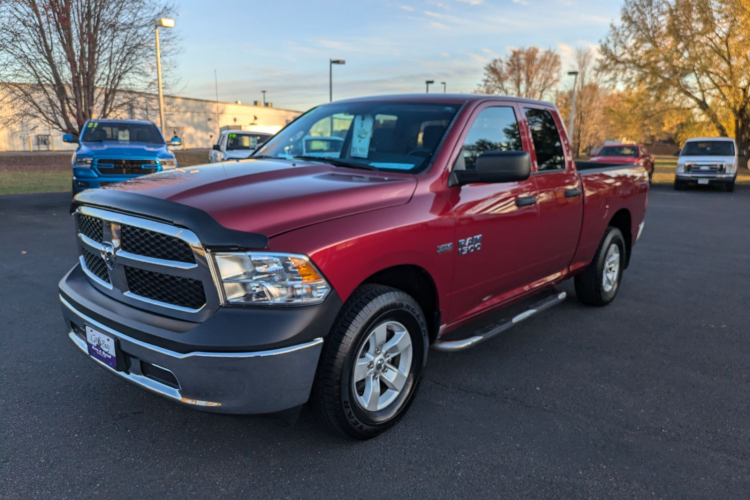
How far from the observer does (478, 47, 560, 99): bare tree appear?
4750 centimetres

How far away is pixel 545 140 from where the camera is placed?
4.41 m

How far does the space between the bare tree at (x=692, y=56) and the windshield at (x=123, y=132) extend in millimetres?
26719

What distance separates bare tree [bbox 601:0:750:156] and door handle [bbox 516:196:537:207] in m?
28.7

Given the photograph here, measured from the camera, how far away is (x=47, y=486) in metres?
2.54

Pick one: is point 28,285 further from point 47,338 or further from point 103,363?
point 103,363

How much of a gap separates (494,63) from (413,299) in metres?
49.3

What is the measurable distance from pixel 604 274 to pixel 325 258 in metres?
3.73

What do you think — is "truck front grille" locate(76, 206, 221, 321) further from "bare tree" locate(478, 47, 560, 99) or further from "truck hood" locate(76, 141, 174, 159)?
"bare tree" locate(478, 47, 560, 99)

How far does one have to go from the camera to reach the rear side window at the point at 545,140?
14.1 ft

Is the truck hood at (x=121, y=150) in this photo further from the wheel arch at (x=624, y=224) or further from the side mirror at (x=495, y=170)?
the side mirror at (x=495, y=170)

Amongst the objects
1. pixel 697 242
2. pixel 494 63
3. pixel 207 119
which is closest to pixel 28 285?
pixel 697 242

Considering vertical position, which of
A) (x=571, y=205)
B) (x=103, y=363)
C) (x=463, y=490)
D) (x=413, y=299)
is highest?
(x=571, y=205)

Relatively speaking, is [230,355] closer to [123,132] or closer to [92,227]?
[92,227]

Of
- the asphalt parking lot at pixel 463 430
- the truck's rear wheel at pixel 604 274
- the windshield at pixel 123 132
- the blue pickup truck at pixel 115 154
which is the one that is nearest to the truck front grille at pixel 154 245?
the asphalt parking lot at pixel 463 430
